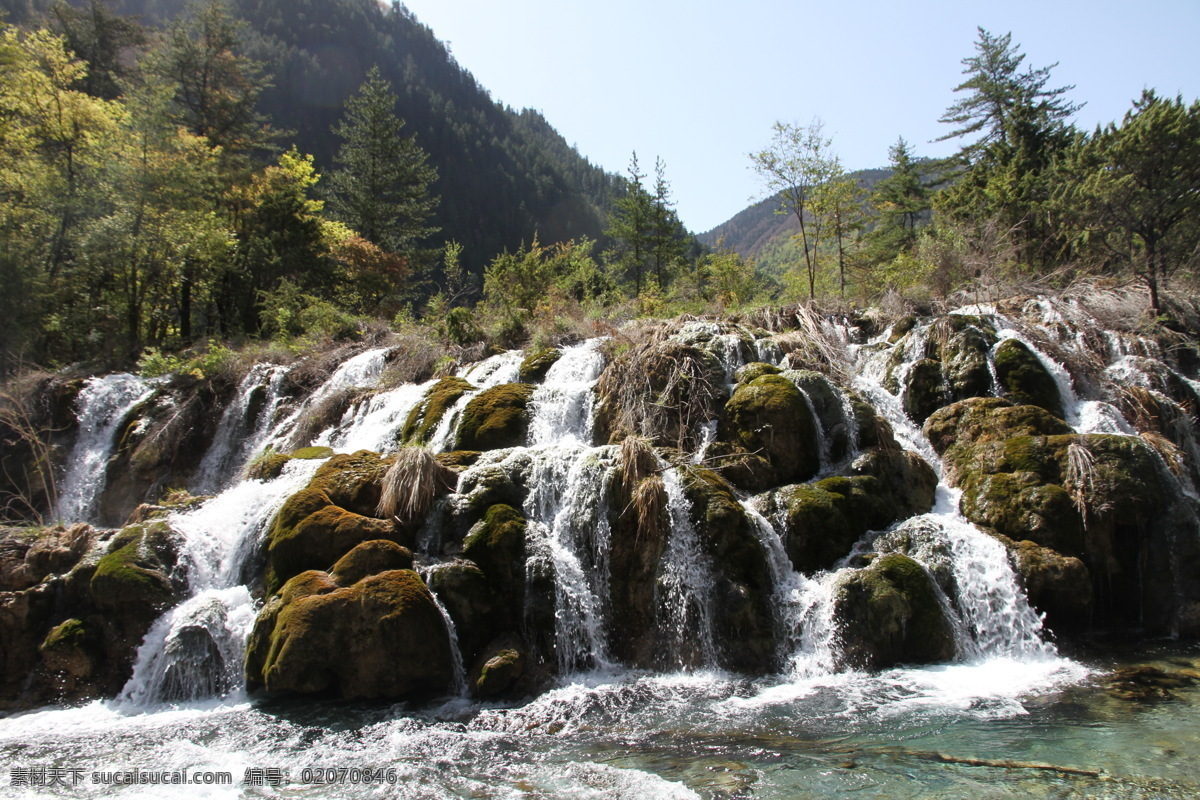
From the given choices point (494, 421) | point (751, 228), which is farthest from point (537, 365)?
point (751, 228)

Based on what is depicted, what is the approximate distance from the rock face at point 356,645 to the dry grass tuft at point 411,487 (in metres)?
1.25

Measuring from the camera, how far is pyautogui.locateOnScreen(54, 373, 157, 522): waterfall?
41.1 feet

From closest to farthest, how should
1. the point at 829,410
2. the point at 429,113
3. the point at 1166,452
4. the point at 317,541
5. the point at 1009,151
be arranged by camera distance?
the point at 317,541
the point at 1166,452
the point at 829,410
the point at 1009,151
the point at 429,113

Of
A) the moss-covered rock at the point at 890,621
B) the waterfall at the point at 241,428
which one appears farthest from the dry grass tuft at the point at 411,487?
the waterfall at the point at 241,428

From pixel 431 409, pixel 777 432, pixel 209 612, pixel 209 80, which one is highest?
pixel 209 80

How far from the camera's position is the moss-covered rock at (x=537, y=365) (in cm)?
1248

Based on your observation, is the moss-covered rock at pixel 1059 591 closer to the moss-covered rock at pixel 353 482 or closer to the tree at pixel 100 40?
the moss-covered rock at pixel 353 482

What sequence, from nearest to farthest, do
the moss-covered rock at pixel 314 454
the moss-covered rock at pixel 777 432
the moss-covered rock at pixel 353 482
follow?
1. the moss-covered rock at pixel 353 482
2. the moss-covered rock at pixel 777 432
3. the moss-covered rock at pixel 314 454

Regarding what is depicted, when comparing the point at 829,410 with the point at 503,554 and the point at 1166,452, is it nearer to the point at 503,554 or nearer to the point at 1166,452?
the point at 1166,452

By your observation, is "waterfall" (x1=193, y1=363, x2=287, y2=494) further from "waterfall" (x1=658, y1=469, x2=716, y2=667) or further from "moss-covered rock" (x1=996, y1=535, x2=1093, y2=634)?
"moss-covered rock" (x1=996, y1=535, x2=1093, y2=634)

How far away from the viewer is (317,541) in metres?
7.09

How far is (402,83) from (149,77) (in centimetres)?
7482

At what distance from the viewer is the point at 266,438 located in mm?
13625

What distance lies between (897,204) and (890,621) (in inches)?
1311
